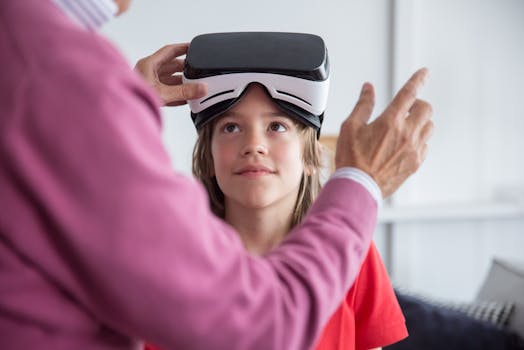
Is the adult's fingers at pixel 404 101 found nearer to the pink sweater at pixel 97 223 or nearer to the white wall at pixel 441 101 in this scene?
the pink sweater at pixel 97 223

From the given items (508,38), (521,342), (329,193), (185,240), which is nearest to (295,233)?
(329,193)

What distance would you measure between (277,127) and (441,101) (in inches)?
61.6

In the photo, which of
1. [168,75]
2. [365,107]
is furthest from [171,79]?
[365,107]

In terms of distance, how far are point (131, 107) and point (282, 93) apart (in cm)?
62

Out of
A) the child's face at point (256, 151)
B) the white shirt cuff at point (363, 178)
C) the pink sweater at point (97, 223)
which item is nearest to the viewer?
the pink sweater at point (97, 223)

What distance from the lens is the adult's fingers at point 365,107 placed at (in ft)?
2.68

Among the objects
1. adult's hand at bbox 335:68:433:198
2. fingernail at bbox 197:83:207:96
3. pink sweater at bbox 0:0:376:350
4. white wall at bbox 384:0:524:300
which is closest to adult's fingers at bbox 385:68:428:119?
adult's hand at bbox 335:68:433:198

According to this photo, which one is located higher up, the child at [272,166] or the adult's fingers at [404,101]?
the adult's fingers at [404,101]

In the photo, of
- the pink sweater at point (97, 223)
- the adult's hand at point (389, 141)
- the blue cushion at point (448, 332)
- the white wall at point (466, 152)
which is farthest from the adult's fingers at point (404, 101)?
the white wall at point (466, 152)

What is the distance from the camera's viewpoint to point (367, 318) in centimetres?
124

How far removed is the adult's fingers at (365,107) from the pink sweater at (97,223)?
0.85 ft

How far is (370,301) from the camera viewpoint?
1253 millimetres

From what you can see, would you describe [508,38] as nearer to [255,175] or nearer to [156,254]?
[255,175]

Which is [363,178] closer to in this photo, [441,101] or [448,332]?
[448,332]
